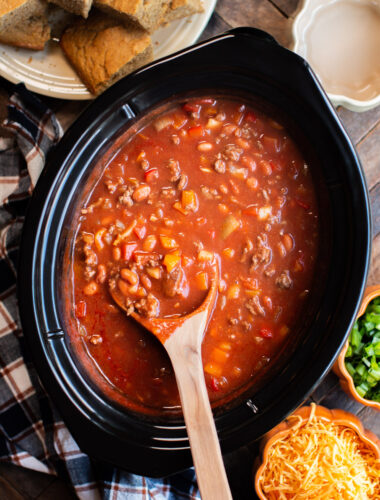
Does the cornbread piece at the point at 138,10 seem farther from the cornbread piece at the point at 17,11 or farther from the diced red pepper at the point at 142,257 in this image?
the diced red pepper at the point at 142,257

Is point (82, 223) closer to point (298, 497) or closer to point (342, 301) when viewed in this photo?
point (342, 301)

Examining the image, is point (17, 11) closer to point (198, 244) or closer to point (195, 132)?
point (195, 132)

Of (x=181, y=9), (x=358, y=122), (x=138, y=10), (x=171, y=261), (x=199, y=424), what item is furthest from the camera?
(x=358, y=122)

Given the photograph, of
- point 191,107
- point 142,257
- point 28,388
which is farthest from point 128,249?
point 28,388

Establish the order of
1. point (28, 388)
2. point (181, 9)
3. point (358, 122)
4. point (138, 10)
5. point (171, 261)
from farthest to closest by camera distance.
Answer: point (358, 122)
point (28, 388)
point (181, 9)
point (138, 10)
point (171, 261)

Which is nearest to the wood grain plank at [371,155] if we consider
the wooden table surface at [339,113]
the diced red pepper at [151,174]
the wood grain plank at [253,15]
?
the wooden table surface at [339,113]

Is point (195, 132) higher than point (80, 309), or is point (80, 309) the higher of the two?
point (195, 132)

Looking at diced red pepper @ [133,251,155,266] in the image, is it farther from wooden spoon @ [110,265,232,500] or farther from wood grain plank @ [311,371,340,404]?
wood grain plank @ [311,371,340,404]

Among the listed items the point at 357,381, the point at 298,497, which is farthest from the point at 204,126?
the point at 298,497
